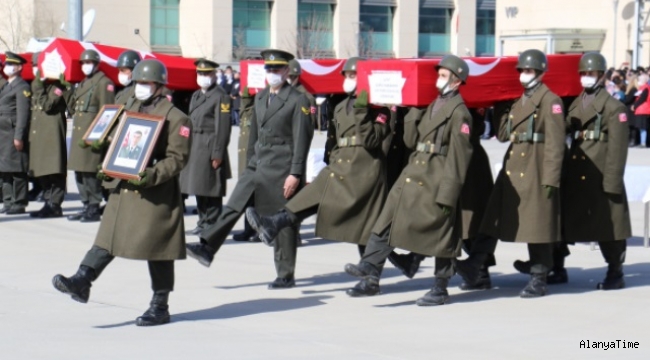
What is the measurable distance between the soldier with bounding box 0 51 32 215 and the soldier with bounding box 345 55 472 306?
7.04 meters

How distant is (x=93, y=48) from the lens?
15.6 m

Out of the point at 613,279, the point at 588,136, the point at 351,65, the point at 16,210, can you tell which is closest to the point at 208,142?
the point at 16,210

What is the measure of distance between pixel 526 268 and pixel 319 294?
1683 mm

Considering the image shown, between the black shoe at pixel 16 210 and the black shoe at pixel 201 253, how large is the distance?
6.26 metres

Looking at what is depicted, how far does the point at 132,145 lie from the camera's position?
923cm

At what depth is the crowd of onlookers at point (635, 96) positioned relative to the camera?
2748 centimetres

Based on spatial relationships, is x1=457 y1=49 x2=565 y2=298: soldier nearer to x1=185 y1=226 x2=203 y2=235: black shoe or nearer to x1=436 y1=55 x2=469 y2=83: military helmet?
x1=436 y1=55 x2=469 y2=83: military helmet

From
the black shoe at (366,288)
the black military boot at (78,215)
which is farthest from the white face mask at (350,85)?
the black military boot at (78,215)

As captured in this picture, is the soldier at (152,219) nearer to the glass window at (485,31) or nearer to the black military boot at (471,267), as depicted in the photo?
the black military boot at (471,267)

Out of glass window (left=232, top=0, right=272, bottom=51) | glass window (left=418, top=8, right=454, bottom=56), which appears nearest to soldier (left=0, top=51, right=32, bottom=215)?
glass window (left=232, top=0, right=272, bottom=51)

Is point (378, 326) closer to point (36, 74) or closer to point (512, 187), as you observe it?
point (512, 187)

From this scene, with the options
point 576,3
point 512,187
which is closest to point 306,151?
point 512,187

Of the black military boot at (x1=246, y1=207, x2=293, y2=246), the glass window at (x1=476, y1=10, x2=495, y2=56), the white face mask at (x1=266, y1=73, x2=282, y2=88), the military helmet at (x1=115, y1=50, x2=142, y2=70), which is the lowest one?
the black military boot at (x1=246, y1=207, x2=293, y2=246)

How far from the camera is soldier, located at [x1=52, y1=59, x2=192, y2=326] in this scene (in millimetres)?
9219
